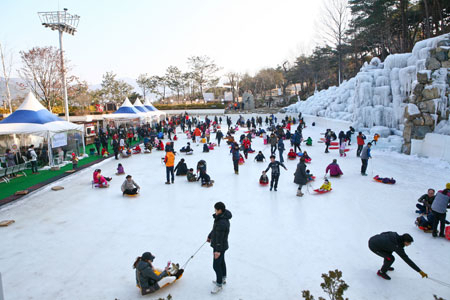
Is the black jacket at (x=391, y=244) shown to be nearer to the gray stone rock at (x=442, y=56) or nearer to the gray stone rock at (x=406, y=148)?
the gray stone rock at (x=406, y=148)

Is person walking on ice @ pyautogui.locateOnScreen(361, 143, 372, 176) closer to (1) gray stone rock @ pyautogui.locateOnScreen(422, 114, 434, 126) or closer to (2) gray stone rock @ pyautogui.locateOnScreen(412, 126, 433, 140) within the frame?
(2) gray stone rock @ pyautogui.locateOnScreen(412, 126, 433, 140)

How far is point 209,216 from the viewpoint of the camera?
679cm

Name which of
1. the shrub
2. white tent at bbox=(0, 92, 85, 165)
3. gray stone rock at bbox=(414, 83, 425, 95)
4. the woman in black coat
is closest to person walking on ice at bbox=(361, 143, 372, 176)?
the woman in black coat

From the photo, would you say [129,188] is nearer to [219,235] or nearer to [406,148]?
[219,235]

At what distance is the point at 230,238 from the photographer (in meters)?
5.62

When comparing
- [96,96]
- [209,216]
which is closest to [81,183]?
[209,216]

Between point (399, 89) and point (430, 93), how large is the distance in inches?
150

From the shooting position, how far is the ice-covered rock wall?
12586mm

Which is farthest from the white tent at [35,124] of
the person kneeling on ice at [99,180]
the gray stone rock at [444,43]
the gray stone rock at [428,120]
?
the gray stone rock at [444,43]

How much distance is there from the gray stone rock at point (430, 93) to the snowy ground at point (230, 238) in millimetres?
4357

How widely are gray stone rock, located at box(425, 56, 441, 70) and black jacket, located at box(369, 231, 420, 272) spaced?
12.5m

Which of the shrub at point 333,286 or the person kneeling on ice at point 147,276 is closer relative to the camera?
the shrub at point 333,286

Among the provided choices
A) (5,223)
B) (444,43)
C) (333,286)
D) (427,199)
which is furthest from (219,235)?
(444,43)

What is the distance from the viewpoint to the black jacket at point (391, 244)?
393 cm
